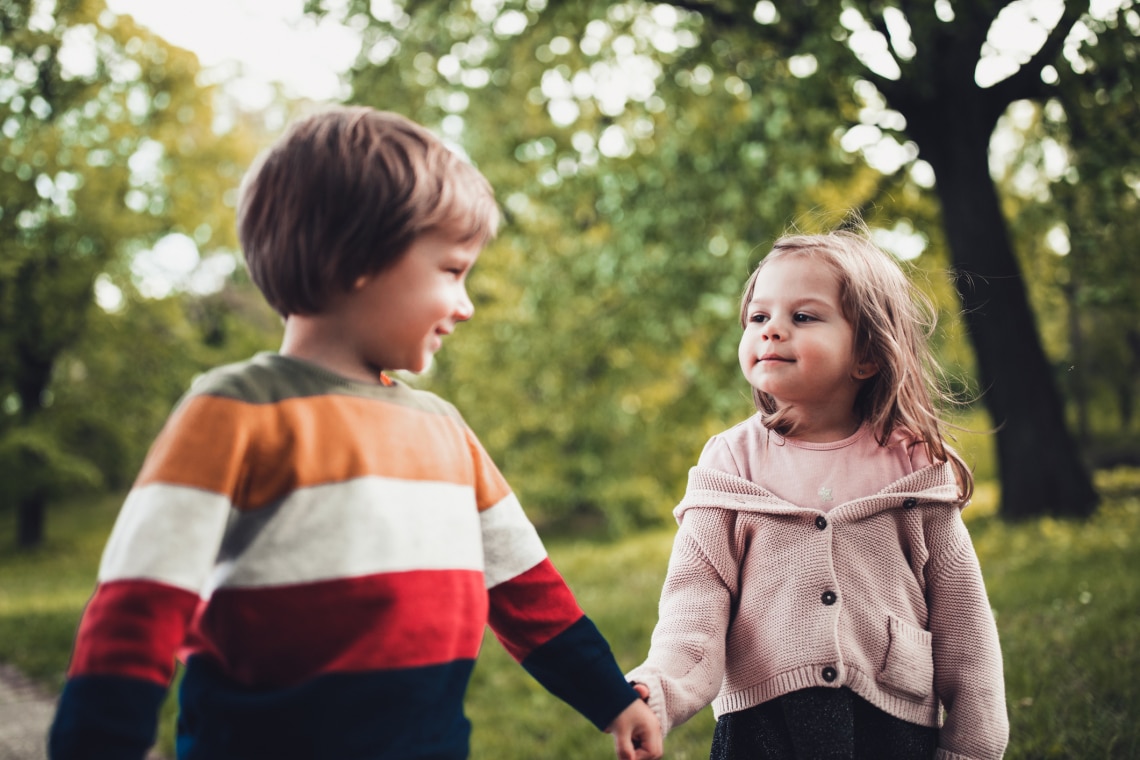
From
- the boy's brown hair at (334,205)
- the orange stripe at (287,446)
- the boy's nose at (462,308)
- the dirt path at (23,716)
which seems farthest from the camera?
the dirt path at (23,716)

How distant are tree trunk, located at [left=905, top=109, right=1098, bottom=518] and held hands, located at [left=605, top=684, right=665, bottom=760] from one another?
26.1 feet

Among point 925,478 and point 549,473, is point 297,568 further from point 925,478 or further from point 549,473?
point 549,473

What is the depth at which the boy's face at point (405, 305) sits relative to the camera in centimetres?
165

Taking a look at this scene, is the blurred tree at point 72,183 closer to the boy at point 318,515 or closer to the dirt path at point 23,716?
the dirt path at point 23,716

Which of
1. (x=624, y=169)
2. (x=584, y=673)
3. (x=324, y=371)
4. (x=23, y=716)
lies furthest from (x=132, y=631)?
(x=624, y=169)

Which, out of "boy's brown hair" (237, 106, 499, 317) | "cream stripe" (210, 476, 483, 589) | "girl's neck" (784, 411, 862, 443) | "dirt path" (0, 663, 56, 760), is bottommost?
"dirt path" (0, 663, 56, 760)

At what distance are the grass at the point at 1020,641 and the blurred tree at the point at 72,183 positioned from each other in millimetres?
9395

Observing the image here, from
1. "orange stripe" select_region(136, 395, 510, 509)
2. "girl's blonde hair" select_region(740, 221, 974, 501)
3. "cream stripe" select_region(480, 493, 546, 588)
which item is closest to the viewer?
"orange stripe" select_region(136, 395, 510, 509)

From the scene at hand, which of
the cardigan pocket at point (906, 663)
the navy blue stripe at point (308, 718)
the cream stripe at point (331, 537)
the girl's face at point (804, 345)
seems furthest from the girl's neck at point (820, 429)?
the navy blue stripe at point (308, 718)

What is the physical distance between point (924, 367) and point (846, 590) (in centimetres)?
63

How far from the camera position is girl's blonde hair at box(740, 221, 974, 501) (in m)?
2.09

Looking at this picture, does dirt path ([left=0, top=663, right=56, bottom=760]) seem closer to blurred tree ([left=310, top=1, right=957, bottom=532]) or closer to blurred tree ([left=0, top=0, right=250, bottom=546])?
blurred tree ([left=310, top=1, right=957, bottom=532])

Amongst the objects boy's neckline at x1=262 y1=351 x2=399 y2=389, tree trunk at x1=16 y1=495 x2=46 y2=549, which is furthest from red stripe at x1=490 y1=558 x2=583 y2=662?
tree trunk at x1=16 y1=495 x2=46 y2=549

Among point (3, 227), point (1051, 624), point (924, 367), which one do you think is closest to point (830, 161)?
point (1051, 624)
